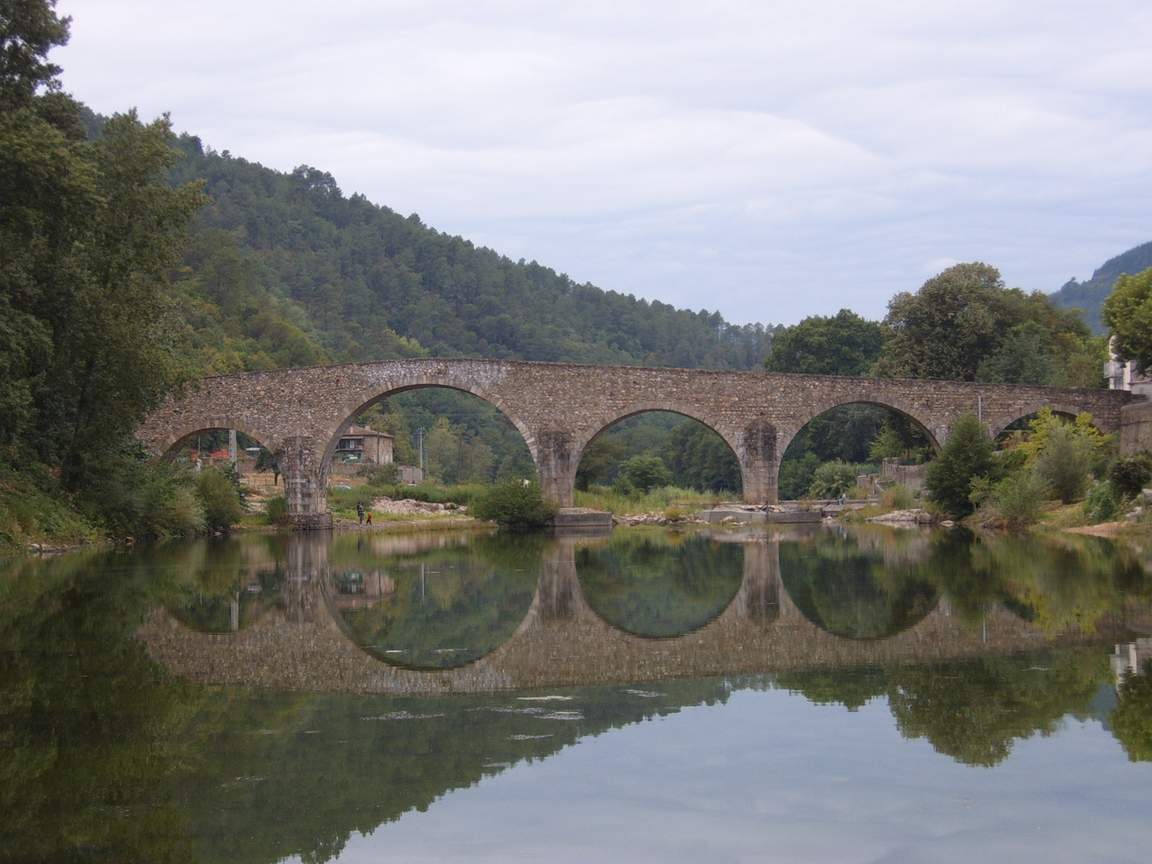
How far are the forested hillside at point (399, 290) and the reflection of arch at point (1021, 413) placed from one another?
41.9 metres

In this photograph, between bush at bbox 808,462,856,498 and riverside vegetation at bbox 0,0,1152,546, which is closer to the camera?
riverside vegetation at bbox 0,0,1152,546

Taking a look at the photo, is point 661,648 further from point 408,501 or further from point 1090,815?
point 408,501

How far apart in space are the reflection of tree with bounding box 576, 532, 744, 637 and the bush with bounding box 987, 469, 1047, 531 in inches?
217

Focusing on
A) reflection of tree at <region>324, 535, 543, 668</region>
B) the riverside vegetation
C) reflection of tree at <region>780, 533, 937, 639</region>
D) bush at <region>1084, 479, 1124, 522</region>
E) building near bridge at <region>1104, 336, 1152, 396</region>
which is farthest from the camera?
building near bridge at <region>1104, 336, 1152, 396</region>

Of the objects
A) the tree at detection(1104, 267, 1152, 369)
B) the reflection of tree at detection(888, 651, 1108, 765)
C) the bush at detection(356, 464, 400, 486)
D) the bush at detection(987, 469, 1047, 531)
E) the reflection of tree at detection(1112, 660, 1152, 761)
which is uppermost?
the tree at detection(1104, 267, 1152, 369)

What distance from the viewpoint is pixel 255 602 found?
10.8 metres

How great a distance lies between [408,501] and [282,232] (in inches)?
2298

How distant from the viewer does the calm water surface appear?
12.1 feet

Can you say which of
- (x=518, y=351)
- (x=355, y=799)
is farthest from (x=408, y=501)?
(x=518, y=351)

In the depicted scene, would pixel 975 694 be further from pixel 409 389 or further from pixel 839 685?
pixel 409 389

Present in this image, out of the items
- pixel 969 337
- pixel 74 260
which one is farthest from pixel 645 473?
pixel 74 260

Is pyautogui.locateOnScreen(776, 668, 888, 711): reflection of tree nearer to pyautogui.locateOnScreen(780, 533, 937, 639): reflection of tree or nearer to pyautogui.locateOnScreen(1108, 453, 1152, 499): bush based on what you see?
pyautogui.locateOnScreen(780, 533, 937, 639): reflection of tree

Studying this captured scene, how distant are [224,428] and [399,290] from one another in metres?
57.5

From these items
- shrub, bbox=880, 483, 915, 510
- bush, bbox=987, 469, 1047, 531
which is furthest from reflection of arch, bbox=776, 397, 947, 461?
bush, bbox=987, 469, 1047, 531
